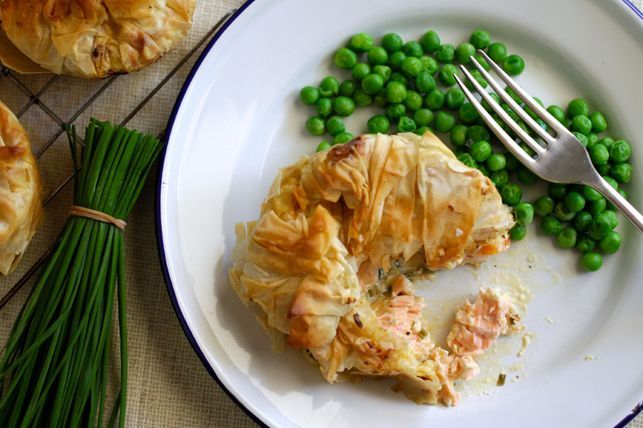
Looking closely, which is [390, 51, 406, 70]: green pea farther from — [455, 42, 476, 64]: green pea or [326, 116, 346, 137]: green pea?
[326, 116, 346, 137]: green pea

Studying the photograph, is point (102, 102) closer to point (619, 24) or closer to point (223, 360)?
point (223, 360)

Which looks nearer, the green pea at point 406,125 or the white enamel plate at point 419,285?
the white enamel plate at point 419,285

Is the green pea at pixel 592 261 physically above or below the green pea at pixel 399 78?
below

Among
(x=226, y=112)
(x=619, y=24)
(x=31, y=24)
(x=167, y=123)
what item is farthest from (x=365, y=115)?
(x=31, y=24)

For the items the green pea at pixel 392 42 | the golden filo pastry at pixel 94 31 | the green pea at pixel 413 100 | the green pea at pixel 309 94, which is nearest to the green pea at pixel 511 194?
the green pea at pixel 413 100

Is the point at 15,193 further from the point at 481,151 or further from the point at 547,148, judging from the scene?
the point at 547,148

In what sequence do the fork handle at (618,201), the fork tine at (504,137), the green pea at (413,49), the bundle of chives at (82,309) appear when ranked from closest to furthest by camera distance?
1. the bundle of chives at (82,309)
2. the fork handle at (618,201)
3. the fork tine at (504,137)
4. the green pea at (413,49)

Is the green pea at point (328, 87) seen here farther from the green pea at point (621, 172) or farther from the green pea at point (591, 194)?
the green pea at point (621, 172)
